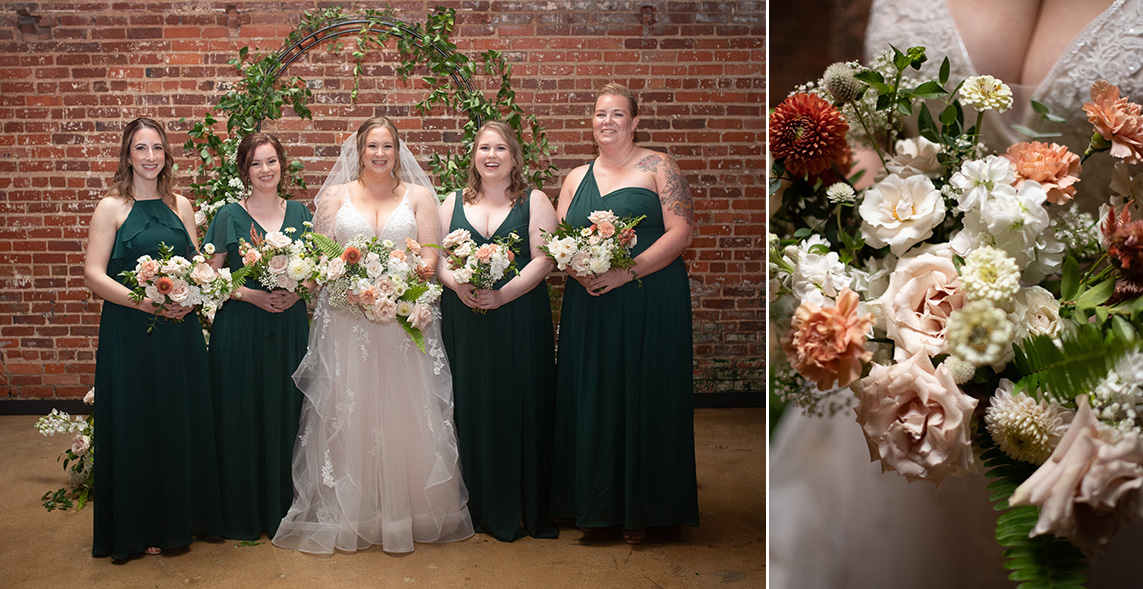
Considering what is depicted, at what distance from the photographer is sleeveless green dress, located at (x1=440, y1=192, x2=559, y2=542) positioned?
3.23 metres

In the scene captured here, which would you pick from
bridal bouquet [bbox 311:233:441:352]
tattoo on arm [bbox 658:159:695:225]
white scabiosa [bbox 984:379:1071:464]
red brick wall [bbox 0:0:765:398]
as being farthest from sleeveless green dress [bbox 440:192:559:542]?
white scabiosa [bbox 984:379:1071:464]

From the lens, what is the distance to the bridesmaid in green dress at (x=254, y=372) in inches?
125

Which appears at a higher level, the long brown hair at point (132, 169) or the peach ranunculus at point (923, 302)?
the long brown hair at point (132, 169)

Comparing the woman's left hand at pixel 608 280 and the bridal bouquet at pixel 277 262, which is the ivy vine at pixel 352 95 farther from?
the woman's left hand at pixel 608 280

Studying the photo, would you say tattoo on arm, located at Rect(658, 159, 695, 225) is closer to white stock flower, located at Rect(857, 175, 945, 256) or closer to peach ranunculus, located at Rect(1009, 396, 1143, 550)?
white stock flower, located at Rect(857, 175, 945, 256)

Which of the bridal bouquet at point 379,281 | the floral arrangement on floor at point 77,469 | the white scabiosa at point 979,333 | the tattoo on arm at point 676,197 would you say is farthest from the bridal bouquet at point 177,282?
the white scabiosa at point 979,333

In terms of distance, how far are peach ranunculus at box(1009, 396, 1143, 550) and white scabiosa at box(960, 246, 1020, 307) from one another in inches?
4.0

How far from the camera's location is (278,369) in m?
3.21

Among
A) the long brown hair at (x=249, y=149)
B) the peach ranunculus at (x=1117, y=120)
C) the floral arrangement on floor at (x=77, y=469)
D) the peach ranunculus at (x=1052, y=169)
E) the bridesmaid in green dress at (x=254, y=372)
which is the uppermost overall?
the long brown hair at (x=249, y=149)

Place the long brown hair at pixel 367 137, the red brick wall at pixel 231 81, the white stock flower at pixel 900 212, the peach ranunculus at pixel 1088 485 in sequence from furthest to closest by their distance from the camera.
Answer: the red brick wall at pixel 231 81
the long brown hair at pixel 367 137
the white stock flower at pixel 900 212
the peach ranunculus at pixel 1088 485

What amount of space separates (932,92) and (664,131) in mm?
4595

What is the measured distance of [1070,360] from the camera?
629 mm

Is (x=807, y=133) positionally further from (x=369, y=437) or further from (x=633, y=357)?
(x=369, y=437)

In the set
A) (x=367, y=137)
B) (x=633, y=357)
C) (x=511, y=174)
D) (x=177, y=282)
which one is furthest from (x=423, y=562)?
(x=367, y=137)
